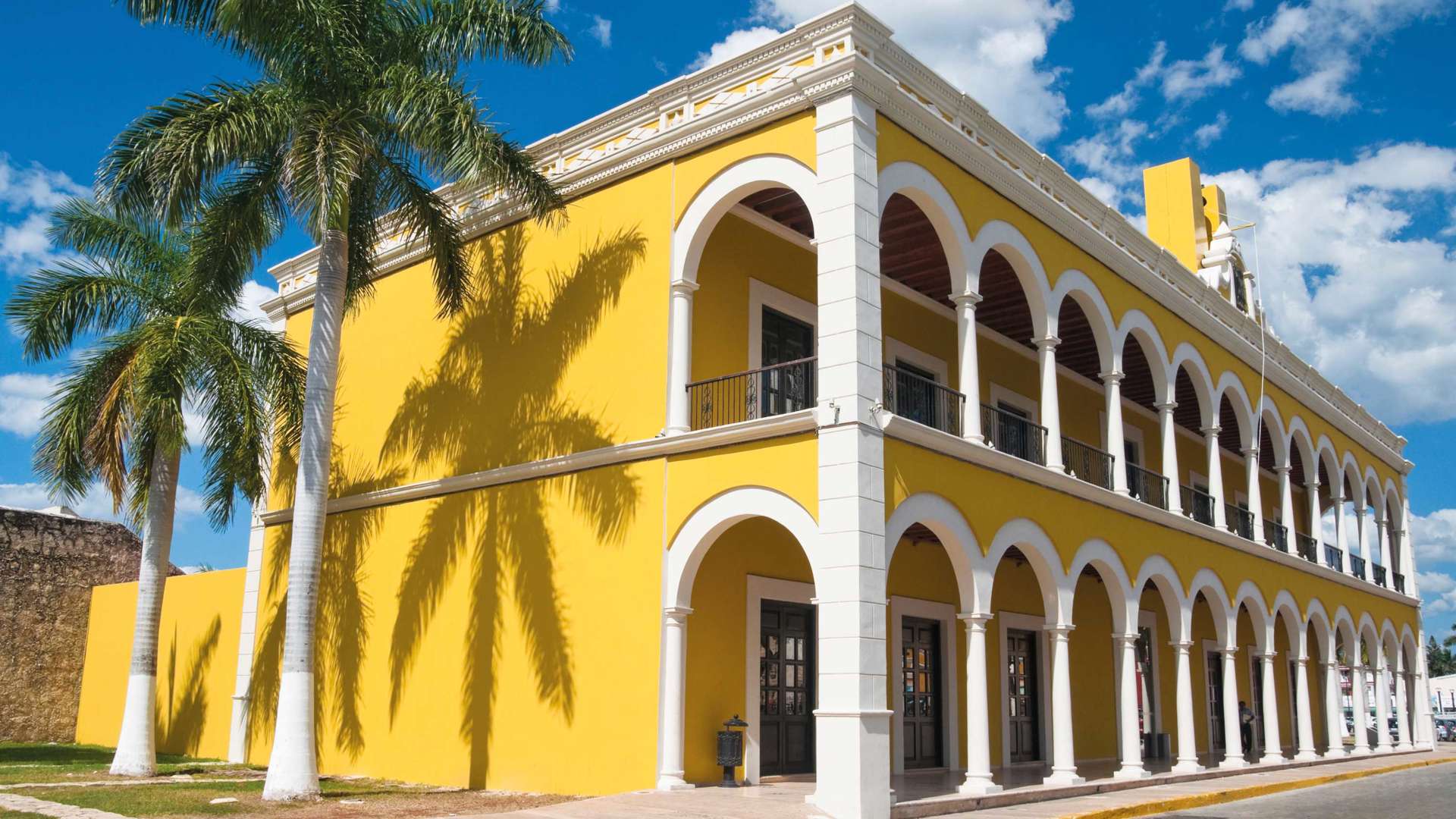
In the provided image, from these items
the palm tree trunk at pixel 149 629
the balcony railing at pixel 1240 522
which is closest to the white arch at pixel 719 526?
the palm tree trunk at pixel 149 629

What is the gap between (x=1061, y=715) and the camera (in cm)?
1308

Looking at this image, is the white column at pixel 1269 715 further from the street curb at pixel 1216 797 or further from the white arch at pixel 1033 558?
the white arch at pixel 1033 558

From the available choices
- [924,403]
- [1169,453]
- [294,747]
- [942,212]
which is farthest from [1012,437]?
[294,747]

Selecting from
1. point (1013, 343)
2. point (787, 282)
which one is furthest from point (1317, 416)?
point (787, 282)

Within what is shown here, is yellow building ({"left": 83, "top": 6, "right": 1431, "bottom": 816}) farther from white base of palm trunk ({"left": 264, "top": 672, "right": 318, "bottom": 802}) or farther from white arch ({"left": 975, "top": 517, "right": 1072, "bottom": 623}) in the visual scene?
white base of palm trunk ({"left": 264, "top": 672, "right": 318, "bottom": 802})

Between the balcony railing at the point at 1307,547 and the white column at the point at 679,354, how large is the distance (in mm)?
14388

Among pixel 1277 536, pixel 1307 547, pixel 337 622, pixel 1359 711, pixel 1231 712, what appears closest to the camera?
pixel 337 622

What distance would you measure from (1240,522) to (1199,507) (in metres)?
0.76

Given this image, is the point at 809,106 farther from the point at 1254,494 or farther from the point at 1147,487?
the point at 1254,494

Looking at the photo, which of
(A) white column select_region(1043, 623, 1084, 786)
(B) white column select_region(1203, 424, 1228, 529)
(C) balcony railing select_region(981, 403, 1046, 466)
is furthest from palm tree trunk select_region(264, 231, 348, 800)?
(B) white column select_region(1203, 424, 1228, 529)

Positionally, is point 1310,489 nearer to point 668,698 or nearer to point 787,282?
point 787,282

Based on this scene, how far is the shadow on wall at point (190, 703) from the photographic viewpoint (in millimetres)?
18250

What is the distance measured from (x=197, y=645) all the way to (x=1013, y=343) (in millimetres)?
13568

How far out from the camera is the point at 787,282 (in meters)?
14.5
